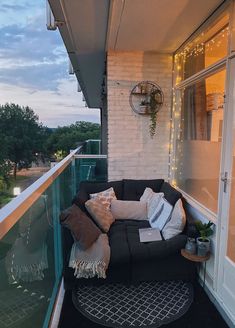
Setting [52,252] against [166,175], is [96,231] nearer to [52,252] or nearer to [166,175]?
[52,252]

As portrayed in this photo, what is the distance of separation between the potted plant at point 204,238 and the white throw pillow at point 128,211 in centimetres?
99

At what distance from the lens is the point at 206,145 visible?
300 cm

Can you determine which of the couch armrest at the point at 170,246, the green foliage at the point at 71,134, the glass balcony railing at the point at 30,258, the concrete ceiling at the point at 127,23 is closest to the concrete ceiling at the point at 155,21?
the concrete ceiling at the point at 127,23

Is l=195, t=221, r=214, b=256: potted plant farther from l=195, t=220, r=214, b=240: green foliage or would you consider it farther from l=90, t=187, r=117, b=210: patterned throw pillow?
l=90, t=187, r=117, b=210: patterned throw pillow

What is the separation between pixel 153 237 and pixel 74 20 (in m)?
2.36

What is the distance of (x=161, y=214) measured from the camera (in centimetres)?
309

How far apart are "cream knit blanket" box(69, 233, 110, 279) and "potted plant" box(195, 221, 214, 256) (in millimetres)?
846

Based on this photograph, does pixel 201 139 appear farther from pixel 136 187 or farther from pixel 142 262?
pixel 142 262

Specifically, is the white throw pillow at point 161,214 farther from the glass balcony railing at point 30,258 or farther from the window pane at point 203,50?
the window pane at point 203,50

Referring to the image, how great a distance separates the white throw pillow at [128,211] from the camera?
3480mm

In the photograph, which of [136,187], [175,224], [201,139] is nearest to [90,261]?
[175,224]

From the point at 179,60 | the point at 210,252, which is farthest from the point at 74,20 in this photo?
the point at 210,252

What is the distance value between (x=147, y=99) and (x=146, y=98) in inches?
0.9

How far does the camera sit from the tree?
70.1ft
